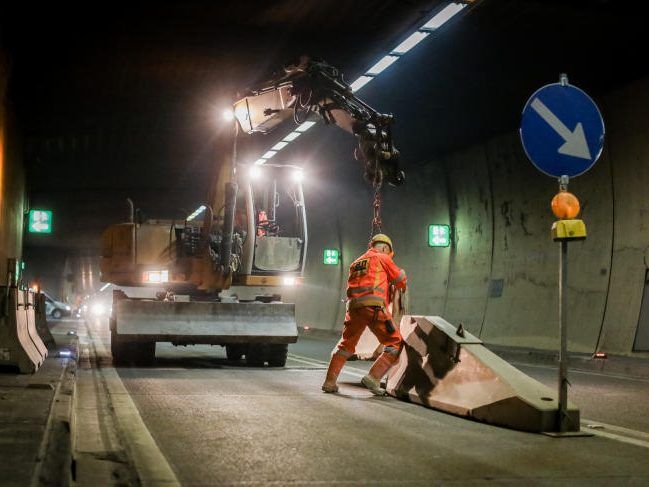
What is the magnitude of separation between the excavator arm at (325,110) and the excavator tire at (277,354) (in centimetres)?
366

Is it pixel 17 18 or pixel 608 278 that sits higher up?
pixel 17 18

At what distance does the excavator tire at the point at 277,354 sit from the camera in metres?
14.3

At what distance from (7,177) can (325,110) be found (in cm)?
1348

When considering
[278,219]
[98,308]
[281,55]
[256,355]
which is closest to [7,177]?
[281,55]

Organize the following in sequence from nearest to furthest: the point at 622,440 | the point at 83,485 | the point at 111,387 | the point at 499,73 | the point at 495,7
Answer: the point at 83,485
the point at 622,440
the point at 111,387
the point at 495,7
the point at 499,73

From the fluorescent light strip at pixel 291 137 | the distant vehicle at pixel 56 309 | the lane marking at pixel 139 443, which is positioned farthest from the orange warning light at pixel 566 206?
the distant vehicle at pixel 56 309

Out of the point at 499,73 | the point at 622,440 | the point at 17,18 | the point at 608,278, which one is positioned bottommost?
the point at 622,440

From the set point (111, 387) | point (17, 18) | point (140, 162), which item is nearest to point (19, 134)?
point (140, 162)

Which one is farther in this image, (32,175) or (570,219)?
(32,175)

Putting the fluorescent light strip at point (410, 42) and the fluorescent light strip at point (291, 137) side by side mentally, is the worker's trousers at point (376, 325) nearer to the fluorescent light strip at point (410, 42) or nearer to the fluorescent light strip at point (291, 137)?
the fluorescent light strip at point (410, 42)

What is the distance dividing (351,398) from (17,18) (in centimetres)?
973

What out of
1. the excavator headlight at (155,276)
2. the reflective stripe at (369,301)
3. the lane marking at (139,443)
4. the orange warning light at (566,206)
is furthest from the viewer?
the excavator headlight at (155,276)

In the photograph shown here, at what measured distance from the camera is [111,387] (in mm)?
10359

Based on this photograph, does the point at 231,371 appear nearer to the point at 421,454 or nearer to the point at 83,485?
the point at 421,454
